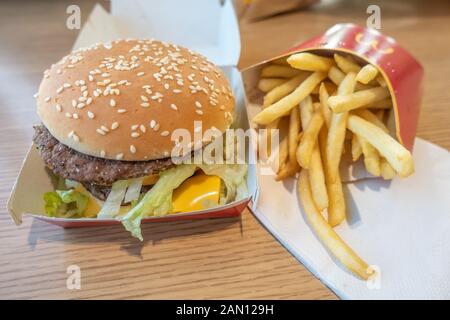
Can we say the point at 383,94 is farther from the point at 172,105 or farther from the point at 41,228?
the point at 41,228

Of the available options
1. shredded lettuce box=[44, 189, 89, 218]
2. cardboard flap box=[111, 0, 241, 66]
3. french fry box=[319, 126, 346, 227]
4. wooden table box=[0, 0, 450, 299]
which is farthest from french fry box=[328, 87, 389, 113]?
cardboard flap box=[111, 0, 241, 66]

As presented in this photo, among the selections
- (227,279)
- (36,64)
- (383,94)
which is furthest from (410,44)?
(36,64)

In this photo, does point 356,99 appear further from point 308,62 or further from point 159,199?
point 159,199

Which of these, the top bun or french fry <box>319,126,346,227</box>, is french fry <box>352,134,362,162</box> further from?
the top bun

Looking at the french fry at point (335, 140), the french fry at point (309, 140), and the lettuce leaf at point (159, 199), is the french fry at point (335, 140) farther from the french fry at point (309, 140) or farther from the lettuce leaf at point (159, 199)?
the lettuce leaf at point (159, 199)
